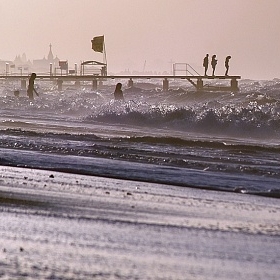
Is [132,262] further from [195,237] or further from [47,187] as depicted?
[47,187]

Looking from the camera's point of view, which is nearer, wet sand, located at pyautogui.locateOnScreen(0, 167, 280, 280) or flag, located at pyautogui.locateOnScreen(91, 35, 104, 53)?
wet sand, located at pyautogui.locateOnScreen(0, 167, 280, 280)

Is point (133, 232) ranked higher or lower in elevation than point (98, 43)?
lower

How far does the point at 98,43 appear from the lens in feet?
238

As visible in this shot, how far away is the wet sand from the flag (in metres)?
65.6

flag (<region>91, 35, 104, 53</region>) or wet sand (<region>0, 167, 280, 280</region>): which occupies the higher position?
flag (<region>91, 35, 104, 53</region>)

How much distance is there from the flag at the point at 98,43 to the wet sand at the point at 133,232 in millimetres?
65580

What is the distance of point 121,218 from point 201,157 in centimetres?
510

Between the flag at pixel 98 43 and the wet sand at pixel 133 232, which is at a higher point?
the flag at pixel 98 43

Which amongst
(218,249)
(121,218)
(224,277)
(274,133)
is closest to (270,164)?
(121,218)

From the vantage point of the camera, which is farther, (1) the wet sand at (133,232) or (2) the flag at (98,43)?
(2) the flag at (98,43)

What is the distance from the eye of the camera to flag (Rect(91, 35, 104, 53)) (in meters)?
71.8

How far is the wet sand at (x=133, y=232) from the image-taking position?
12.1 ft

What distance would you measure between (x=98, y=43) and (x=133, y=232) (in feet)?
225

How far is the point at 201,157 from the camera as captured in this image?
33.2 feet
